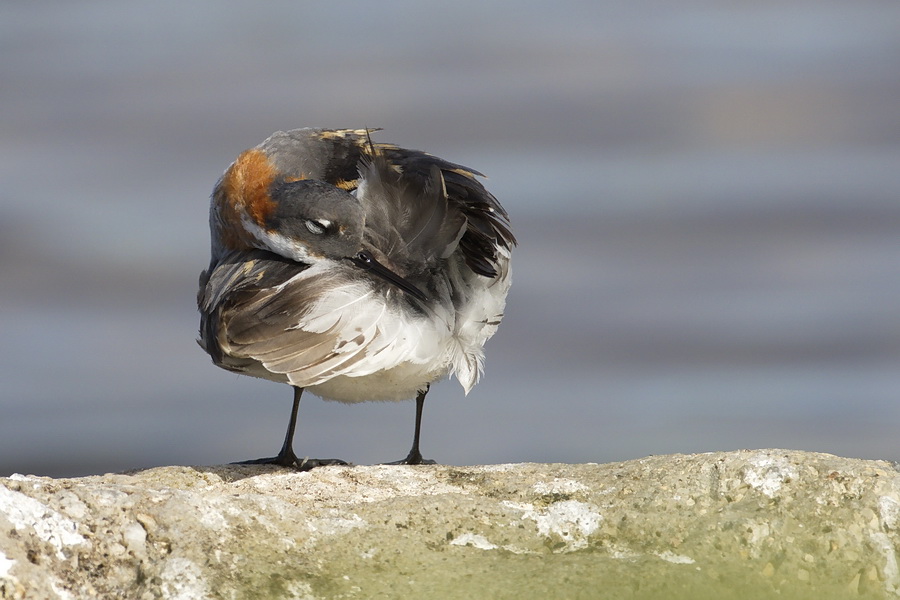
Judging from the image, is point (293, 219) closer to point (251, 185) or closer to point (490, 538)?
point (251, 185)

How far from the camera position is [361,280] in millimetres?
4883

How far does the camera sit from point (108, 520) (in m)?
3.06

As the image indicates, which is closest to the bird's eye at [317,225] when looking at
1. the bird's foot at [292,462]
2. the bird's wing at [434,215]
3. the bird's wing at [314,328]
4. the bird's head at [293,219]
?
the bird's head at [293,219]

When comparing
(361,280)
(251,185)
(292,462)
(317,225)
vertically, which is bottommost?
(292,462)

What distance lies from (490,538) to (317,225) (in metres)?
2.40

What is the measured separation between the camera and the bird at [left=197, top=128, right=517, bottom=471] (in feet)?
14.9

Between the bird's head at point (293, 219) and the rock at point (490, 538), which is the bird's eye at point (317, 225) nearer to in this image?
the bird's head at point (293, 219)

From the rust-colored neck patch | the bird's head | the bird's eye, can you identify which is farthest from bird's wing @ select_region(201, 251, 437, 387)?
the rust-colored neck patch

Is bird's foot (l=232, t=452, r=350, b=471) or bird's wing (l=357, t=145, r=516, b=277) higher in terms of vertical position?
bird's wing (l=357, t=145, r=516, b=277)

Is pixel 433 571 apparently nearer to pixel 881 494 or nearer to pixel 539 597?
pixel 539 597

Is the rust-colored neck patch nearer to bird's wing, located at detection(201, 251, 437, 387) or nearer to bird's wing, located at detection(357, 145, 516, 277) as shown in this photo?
bird's wing, located at detection(357, 145, 516, 277)

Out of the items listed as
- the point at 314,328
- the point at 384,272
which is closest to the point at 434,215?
the point at 384,272

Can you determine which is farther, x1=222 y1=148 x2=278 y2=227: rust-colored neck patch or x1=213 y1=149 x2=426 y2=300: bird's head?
x1=222 y1=148 x2=278 y2=227: rust-colored neck patch

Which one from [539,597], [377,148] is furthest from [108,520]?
[377,148]
